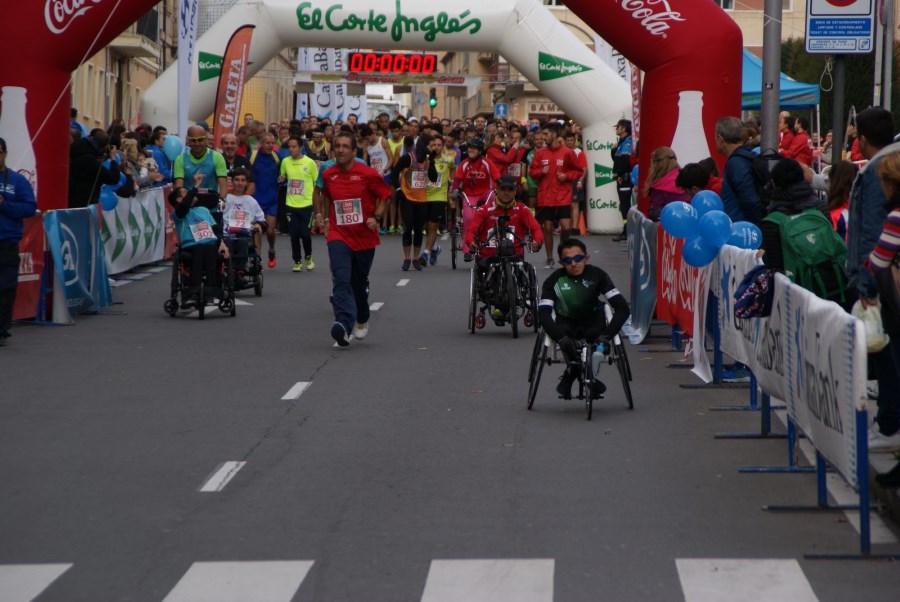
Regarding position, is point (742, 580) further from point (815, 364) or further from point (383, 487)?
point (383, 487)

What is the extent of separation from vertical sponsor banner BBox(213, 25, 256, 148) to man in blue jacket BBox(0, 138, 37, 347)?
10.9 m

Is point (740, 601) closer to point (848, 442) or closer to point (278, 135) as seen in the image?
point (848, 442)

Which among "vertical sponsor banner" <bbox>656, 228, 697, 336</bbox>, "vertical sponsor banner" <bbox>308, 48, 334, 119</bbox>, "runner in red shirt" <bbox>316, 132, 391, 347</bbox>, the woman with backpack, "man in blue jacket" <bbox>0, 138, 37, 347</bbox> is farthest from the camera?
"vertical sponsor banner" <bbox>308, 48, 334, 119</bbox>

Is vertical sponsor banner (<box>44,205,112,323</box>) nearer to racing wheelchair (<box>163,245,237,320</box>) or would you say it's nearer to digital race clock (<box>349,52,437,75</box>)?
racing wheelchair (<box>163,245,237,320</box>)

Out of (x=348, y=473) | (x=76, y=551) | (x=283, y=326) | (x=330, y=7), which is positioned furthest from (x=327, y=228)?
(x=330, y=7)

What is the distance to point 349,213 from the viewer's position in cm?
1456

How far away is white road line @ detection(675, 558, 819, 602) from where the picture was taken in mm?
5934

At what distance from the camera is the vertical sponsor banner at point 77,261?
53.1 ft

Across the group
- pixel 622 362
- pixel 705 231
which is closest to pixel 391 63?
pixel 705 231

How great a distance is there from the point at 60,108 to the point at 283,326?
346 cm

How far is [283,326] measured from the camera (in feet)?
52.8

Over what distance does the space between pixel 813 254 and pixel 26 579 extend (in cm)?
488

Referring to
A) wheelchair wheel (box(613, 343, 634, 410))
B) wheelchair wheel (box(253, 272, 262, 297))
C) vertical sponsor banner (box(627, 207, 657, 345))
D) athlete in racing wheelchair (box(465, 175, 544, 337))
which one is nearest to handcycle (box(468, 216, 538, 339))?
athlete in racing wheelchair (box(465, 175, 544, 337))

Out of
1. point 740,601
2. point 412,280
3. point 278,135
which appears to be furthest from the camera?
point 278,135
